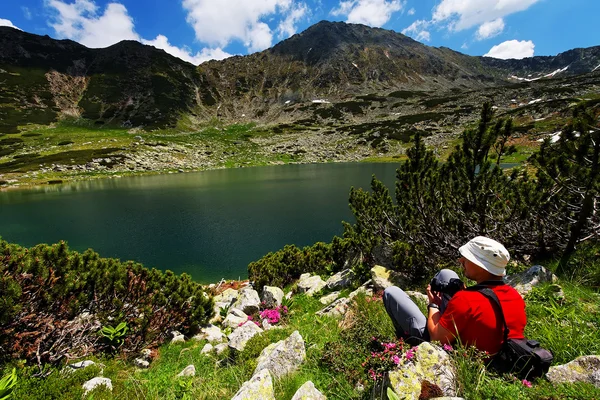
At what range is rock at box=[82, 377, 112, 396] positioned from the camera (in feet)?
17.0

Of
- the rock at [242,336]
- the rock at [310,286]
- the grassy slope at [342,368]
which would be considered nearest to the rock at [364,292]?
the grassy slope at [342,368]

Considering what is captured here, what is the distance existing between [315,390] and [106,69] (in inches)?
9101

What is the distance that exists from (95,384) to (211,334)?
4592mm

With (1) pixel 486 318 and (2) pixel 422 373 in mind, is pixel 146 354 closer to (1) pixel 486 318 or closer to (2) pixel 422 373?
(2) pixel 422 373

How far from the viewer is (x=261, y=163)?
9712 cm

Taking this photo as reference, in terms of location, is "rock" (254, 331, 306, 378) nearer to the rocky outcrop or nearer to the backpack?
the backpack

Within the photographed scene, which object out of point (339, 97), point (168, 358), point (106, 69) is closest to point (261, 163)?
point (168, 358)

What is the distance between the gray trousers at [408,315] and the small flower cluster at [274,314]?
17.7 feet

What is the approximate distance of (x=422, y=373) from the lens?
3.29 meters

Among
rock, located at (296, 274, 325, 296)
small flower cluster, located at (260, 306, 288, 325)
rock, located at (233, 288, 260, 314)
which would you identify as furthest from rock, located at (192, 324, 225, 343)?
rock, located at (296, 274, 325, 296)

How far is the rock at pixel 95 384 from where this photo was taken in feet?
17.0

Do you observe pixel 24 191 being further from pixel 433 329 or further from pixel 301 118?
pixel 301 118

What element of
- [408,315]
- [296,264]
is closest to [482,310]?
[408,315]

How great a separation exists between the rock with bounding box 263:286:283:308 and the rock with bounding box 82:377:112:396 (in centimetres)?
608
